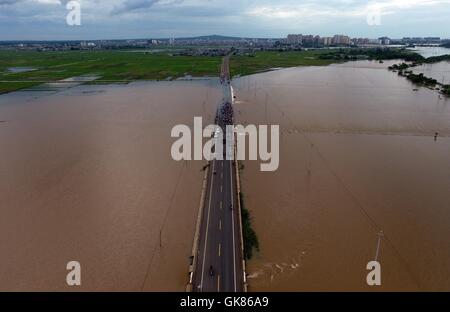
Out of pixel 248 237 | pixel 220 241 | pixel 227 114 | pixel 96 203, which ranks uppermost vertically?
pixel 227 114

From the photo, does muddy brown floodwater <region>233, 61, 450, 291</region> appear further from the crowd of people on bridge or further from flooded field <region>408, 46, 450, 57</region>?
flooded field <region>408, 46, 450, 57</region>

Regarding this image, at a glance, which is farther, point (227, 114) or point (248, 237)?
point (227, 114)

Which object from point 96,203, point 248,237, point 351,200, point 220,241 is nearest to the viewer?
point 220,241

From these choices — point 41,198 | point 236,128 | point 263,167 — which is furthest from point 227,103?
point 41,198

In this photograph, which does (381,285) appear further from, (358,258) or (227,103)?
(227,103)

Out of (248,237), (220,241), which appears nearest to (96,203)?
(220,241)

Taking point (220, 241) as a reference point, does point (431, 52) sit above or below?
above

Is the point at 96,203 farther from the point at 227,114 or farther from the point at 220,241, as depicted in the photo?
the point at 227,114

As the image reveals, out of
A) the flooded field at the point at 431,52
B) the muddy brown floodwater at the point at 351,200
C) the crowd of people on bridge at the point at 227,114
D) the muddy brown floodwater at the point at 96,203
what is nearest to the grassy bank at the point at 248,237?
the muddy brown floodwater at the point at 351,200
